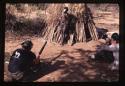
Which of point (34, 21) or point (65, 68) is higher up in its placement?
point (34, 21)

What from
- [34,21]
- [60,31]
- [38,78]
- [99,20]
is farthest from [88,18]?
[38,78]

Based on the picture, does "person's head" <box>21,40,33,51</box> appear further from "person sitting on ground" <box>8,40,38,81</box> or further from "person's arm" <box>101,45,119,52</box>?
"person's arm" <box>101,45,119,52</box>

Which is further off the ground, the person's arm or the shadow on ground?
the person's arm

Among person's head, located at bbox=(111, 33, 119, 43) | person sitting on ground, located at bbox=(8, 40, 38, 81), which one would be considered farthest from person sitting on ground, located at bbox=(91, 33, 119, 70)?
person sitting on ground, located at bbox=(8, 40, 38, 81)

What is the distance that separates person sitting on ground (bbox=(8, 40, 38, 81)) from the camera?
1.71 m

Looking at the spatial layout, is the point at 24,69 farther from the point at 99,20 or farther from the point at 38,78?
the point at 99,20

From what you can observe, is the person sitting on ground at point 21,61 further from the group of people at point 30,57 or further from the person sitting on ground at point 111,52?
the person sitting on ground at point 111,52

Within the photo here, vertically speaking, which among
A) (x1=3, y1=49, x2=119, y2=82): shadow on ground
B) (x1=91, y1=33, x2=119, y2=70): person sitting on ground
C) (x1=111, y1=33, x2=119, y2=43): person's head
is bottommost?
(x1=3, y1=49, x2=119, y2=82): shadow on ground

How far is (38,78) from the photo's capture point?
1.70m

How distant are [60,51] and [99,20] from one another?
1.05 ft

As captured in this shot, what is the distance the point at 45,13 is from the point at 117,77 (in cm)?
61

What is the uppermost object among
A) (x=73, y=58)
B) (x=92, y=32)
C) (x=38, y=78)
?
(x=92, y=32)

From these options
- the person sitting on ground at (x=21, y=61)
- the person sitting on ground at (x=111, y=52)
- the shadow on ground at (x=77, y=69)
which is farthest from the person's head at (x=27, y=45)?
the person sitting on ground at (x=111, y=52)

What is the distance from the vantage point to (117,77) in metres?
1.71
